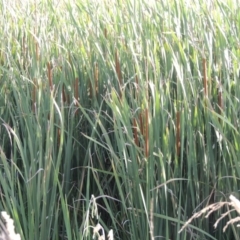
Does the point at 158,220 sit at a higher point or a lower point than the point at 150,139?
lower

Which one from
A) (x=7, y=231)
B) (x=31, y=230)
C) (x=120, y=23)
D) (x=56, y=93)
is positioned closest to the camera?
(x=7, y=231)

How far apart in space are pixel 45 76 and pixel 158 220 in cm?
58

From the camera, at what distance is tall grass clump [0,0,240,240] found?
1.10m

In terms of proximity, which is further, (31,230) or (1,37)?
(1,37)

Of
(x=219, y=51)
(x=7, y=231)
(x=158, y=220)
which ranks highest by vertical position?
(x=7, y=231)

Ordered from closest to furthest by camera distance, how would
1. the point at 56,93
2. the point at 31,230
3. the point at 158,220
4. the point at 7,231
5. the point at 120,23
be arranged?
the point at 7,231 < the point at 31,230 < the point at 158,220 < the point at 56,93 < the point at 120,23

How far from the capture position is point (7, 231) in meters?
0.34

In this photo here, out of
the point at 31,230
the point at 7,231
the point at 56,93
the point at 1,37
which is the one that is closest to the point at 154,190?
the point at 31,230

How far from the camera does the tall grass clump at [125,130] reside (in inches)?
43.3

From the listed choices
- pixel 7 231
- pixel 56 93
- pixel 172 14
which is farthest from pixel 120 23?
pixel 7 231

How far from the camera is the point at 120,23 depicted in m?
1.76

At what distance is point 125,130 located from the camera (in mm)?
1122

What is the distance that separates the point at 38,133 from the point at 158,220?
1.10ft

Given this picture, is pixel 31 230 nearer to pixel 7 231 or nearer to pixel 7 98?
pixel 7 98
